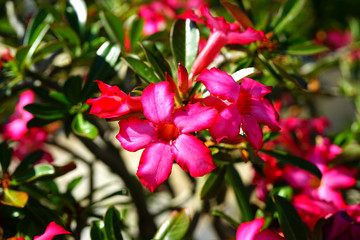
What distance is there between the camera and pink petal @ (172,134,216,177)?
46 centimetres

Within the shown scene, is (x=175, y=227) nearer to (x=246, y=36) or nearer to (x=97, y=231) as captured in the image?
(x=97, y=231)

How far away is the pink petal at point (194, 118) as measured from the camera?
464 mm

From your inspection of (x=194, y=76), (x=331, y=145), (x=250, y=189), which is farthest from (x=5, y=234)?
(x=331, y=145)

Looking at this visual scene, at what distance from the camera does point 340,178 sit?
0.86 meters

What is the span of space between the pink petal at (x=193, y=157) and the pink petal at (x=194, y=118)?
0.02 m

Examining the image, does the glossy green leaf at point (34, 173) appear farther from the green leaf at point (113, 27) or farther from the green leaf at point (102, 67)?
the green leaf at point (113, 27)

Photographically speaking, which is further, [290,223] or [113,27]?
[113,27]

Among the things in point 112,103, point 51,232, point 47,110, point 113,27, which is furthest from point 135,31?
point 51,232

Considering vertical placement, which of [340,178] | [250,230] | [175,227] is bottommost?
[340,178]

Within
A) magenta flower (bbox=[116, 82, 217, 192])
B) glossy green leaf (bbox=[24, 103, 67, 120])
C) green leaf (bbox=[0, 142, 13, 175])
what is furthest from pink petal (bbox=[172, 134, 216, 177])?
green leaf (bbox=[0, 142, 13, 175])

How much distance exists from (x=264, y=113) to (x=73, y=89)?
384mm

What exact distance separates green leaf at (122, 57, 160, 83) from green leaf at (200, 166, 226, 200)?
0.21 meters

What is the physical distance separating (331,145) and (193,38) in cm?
54

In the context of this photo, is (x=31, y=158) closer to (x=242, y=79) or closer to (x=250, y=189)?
(x=242, y=79)
